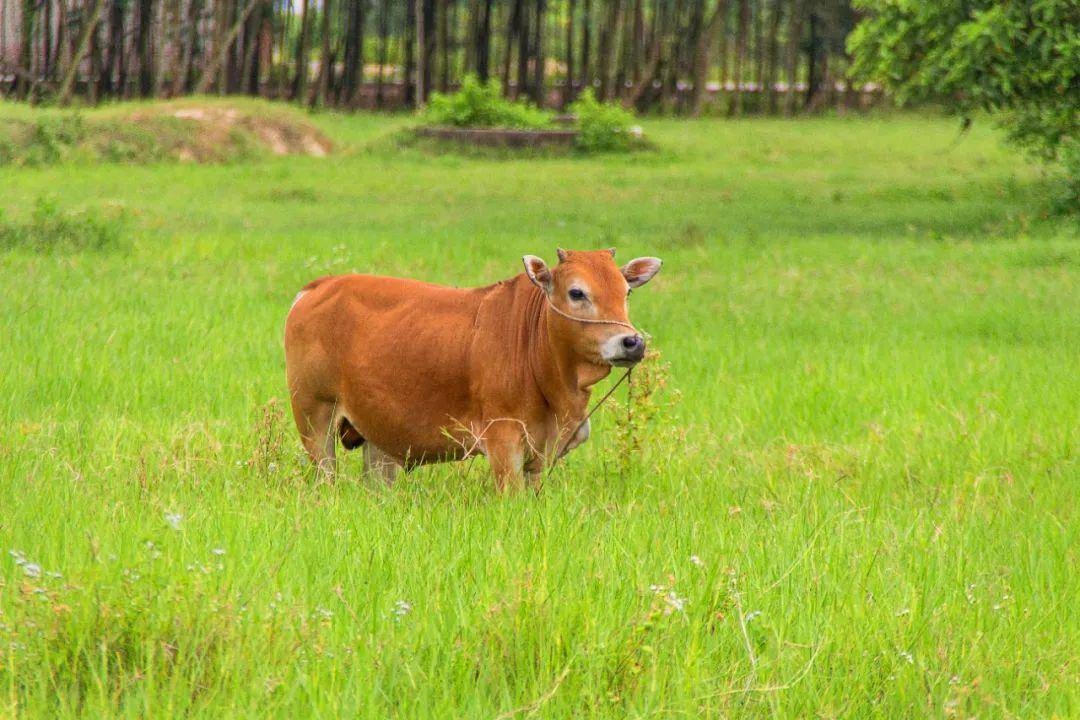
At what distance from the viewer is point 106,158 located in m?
24.7

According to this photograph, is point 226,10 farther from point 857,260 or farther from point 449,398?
point 449,398

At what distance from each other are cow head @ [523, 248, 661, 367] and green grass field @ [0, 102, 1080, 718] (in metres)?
0.61

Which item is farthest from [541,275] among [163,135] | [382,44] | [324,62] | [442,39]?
[382,44]

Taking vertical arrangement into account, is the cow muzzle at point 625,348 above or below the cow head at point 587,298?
below

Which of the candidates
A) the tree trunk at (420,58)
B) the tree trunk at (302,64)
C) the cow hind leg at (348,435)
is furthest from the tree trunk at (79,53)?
the cow hind leg at (348,435)

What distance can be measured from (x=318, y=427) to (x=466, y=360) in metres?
0.87

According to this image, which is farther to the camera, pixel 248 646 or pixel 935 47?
pixel 935 47

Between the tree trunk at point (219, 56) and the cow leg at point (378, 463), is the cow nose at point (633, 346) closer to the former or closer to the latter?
the cow leg at point (378, 463)

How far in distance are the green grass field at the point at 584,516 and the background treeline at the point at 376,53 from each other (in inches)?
915

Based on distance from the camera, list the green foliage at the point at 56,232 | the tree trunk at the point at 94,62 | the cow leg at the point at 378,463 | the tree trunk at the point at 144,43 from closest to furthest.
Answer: the cow leg at the point at 378,463
the green foliage at the point at 56,232
the tree trunk at the point at 94,62
the tree trunk at the point at 144,43

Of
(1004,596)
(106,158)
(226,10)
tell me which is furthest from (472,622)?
(226,10)

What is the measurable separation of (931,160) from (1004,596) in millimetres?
28443

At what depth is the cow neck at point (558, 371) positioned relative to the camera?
5762 millimetres

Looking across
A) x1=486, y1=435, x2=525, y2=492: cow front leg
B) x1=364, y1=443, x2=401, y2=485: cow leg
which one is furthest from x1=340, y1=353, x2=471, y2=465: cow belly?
x1=364, y1=443, x2=401, y2=485: cow leg
